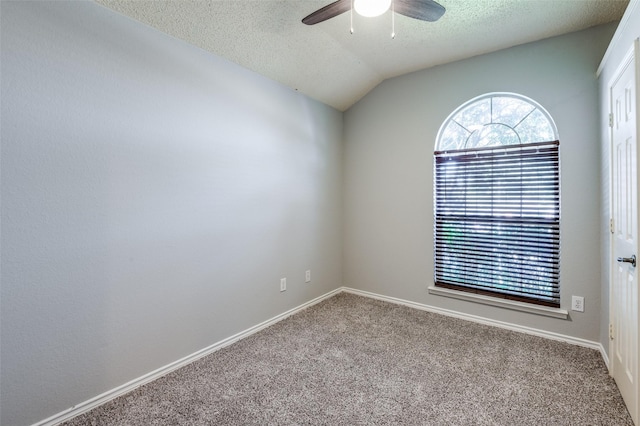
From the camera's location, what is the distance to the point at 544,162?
2.53m

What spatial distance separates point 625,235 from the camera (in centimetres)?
168

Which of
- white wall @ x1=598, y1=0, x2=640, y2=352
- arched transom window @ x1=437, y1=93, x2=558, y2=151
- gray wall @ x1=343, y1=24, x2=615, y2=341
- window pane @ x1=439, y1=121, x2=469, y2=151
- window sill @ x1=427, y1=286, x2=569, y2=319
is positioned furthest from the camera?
window pane @ x1=439, y1=121, x2=469, y2=151

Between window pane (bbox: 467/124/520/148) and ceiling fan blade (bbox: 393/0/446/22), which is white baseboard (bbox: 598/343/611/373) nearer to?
window pane (bbox: 467/124/520/148)

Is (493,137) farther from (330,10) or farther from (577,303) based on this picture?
(330,10)

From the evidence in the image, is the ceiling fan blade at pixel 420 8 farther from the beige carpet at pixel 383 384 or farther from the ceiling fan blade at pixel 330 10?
the beige carpet at pixel 383 384

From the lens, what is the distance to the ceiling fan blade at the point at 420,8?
1554mm

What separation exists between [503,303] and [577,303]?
524 millimetres

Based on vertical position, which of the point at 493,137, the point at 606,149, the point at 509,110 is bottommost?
the point at 606,149

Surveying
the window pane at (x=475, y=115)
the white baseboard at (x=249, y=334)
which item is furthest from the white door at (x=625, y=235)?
the window pane at (x=475, y=115)

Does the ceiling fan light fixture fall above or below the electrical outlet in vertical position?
above

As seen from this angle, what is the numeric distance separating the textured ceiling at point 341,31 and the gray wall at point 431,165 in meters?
0.18

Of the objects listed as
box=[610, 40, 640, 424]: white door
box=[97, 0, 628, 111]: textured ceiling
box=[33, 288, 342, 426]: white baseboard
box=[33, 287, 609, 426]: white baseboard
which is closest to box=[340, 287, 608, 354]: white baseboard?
box=[33, 287, 609, 426]: white baseboard

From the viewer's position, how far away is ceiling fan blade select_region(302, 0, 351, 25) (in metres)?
1.57

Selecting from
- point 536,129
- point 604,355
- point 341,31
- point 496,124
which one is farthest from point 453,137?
point 604,355
